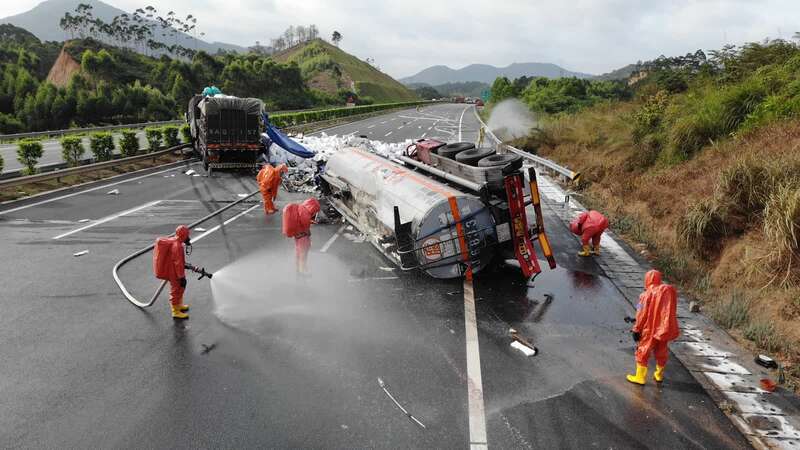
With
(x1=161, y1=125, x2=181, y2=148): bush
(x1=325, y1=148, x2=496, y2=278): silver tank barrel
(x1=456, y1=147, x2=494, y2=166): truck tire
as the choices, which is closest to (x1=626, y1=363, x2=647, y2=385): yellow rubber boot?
(x1=325, y1=148, x2=496, y2=278): silver tank barrel

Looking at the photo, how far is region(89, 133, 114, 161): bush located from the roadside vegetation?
17792mm

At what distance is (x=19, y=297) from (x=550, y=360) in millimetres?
7697

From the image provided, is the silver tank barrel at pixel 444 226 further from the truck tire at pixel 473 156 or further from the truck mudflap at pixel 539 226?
the truck tire at pixel 473 156

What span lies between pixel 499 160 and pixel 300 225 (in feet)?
12.6

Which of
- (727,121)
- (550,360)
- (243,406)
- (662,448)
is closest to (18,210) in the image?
(243,406)

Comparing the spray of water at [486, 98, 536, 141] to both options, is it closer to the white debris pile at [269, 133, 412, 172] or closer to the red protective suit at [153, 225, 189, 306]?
the white debris pile at [269, 133, 412, 172]

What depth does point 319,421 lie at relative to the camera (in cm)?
475

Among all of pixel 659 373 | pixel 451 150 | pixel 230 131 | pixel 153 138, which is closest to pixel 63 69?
pixel 153 138

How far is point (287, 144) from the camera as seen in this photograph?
18.9 m

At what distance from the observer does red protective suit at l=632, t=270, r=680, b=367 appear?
5.29 m

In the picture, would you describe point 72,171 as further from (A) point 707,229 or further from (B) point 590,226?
(A) point 707,229

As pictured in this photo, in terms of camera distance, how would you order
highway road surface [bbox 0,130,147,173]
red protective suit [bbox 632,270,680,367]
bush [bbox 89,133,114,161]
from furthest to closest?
bush [bbox 89,133,114,161] → highway road surface [bbox 0,130,147,173] → red protective suit [bbox 632,270,680,367]

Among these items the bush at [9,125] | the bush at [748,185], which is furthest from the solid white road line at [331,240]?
the bush at [9,125]

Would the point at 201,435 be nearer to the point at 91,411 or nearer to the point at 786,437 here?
the point at 91,411
